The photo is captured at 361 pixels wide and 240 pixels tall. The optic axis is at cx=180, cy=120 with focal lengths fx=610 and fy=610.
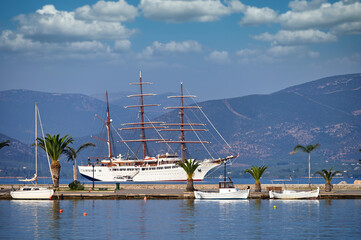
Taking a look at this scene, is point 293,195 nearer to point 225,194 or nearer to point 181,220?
point 225,194

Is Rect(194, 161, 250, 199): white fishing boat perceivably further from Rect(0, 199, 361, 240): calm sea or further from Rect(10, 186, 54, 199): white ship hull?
Rect(10, 186, 54, 199): white ship hull

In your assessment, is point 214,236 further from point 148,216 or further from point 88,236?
point 148,216

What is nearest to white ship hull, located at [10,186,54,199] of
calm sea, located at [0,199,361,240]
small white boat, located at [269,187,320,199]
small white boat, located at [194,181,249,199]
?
calm sea, located at [0,199,361,240]

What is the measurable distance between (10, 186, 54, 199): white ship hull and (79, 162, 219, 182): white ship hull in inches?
3175

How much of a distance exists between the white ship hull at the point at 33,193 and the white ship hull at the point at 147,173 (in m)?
80.6

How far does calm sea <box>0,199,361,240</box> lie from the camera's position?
1826 inches

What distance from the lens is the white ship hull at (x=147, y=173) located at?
161 metres

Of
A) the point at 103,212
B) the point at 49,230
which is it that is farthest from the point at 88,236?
the point at 103,212

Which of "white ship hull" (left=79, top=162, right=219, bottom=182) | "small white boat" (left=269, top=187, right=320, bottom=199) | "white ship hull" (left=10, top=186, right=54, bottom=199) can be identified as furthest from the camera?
"white ship hull" (left=79, top=162, right=219, bottom=182)

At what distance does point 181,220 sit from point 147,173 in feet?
361

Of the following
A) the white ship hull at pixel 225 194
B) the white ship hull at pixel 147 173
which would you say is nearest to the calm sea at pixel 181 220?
the white ship hull at pixel 225 194

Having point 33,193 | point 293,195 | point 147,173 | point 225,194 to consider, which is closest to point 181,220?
point 225,194

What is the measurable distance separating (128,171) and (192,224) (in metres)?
116

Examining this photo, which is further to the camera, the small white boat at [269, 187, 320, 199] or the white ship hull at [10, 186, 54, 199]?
the white ship hull at [10, 186, 54, 199]
